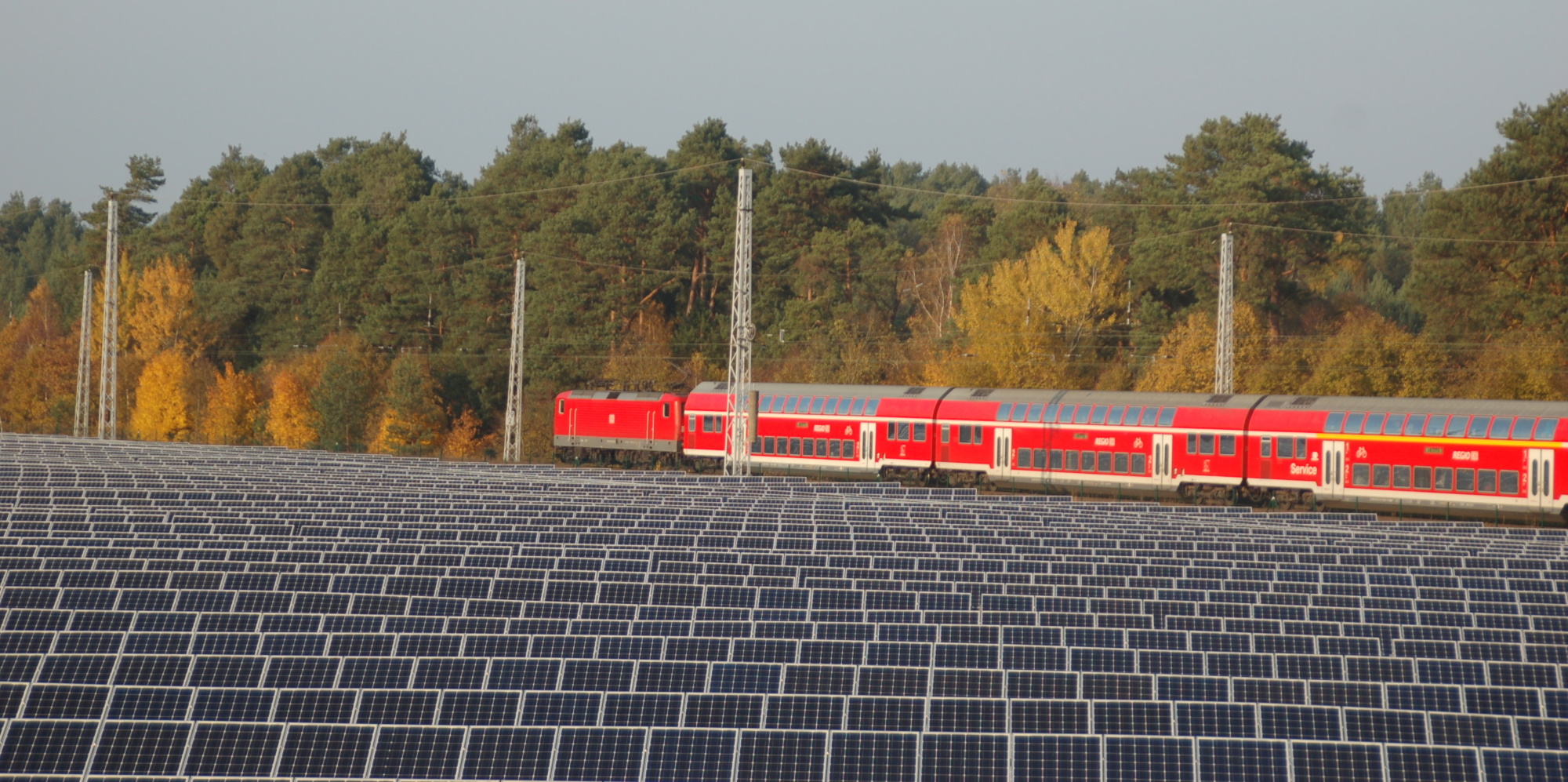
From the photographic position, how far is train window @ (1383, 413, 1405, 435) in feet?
128

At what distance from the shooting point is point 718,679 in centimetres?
1346

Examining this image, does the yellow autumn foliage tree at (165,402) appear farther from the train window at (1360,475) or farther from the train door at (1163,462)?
the train window at (1360,475)

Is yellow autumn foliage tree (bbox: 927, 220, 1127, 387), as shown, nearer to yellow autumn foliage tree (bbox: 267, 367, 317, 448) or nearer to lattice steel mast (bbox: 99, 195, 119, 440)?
lattice steel mast (bbox: 99, 195, 119, 440)

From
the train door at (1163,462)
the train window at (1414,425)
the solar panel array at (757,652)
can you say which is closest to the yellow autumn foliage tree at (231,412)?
the train door at (1163,462)

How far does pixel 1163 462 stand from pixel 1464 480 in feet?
29.6

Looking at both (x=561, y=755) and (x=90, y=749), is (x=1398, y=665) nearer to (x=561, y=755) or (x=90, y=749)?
(x=561, y=755)

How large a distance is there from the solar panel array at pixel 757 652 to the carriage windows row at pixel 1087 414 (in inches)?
751

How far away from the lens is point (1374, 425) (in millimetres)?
39594

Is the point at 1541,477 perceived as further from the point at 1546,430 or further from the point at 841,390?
the point at 841,390

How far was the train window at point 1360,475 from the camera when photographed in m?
39.5

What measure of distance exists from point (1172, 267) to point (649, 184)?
33626mm

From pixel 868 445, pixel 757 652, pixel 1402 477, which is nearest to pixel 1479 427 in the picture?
pixel 1402 477

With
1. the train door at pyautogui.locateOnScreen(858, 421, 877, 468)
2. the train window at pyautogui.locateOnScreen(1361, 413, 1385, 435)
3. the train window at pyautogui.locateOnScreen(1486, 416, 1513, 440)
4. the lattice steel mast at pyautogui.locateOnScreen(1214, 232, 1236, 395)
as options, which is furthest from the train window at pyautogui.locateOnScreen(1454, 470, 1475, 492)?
the train door at pyautogui.locateOnScreen(858, 421, 877, 468)

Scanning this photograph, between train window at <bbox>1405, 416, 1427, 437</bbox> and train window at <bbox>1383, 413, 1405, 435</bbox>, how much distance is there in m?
0.13
